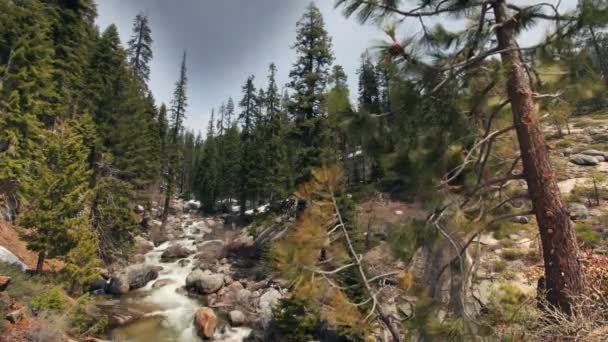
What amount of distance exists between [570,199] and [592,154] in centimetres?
938

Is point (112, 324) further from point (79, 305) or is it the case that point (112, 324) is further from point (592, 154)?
point (592, 154)

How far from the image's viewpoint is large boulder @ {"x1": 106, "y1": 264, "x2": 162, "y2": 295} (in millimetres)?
17219

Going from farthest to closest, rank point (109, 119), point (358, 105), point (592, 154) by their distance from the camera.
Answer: point (592, 154), point (109, 119), point (358, 105)

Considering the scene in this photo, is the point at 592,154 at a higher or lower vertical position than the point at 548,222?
higher

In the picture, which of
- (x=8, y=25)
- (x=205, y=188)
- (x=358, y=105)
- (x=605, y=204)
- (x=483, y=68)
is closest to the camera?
(x=483, y=68)

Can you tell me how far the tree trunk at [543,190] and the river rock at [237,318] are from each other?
13.3 metres

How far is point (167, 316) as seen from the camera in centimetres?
1480

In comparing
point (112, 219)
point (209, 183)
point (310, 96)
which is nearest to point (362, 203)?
point (310, 96)

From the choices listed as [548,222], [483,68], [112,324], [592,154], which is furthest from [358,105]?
[592,154]

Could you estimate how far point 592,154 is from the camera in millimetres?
23469

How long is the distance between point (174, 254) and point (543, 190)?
25101 mm

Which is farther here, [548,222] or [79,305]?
[79,305]

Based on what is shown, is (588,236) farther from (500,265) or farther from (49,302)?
(49,302)

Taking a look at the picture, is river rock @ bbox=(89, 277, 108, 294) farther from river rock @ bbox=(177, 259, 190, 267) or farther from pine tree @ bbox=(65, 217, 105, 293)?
pine tree @ bbox=(65, 217, 105, 293)
